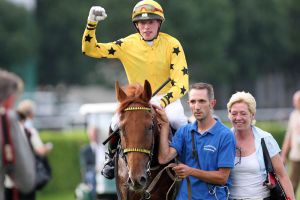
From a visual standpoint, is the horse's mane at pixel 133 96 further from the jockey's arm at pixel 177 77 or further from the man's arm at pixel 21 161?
the man's arm at pixel 21 161

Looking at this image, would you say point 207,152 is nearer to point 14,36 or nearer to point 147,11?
point 147,11

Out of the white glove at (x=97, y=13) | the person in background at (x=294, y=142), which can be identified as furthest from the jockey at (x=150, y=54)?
the person in background at (x=294, y=142)

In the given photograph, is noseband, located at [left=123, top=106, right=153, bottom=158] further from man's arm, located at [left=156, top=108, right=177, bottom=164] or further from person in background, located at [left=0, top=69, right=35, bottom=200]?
person in background, located at [left=0, top=69, right=35, bottom=200]

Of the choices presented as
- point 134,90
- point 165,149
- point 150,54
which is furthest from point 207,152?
point 150,54

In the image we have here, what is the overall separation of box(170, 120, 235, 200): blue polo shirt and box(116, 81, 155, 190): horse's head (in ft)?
1.05

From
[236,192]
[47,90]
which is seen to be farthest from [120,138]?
[47,90]

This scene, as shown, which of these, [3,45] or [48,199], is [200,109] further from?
[3,45]

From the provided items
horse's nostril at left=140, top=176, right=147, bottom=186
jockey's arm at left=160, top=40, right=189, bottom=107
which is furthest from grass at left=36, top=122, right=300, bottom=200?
horse's nostril at left=140, top=176, right=147, bottom=186

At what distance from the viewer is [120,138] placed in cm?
919

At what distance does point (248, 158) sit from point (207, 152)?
495mm

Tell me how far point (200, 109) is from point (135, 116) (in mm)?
568

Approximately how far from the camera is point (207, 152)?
8859 millimetres

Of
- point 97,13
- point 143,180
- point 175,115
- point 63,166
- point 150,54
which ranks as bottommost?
point 63,166

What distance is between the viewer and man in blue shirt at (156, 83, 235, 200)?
28.8ft
